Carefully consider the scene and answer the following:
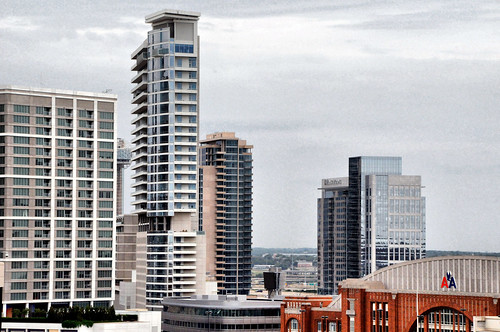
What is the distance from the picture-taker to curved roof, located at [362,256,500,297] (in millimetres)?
128875

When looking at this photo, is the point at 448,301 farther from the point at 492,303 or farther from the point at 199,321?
the point at 199,321

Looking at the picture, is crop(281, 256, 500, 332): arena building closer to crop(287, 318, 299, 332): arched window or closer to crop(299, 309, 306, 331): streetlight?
crop(299, 309, 306, 331): streetlight

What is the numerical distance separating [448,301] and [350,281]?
18.4 metres

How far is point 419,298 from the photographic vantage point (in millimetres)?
134625

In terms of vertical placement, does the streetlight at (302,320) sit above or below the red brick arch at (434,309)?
below

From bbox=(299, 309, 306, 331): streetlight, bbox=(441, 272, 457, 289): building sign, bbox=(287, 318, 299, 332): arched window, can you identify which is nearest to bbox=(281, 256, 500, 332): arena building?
bbox=(441, 272, 457, 289): building sign

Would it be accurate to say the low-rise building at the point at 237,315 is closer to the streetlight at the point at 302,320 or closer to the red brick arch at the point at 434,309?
the streetlight at the point at 302,320

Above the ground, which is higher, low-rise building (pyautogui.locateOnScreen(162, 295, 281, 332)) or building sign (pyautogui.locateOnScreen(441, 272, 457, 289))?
building sign (pyautogui.locateOnScreen(441, 272, 457, 289))

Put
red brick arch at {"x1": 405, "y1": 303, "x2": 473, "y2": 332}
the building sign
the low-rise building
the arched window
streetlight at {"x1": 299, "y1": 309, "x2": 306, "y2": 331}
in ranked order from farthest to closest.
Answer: the low-rise building, the arched window, streetlight at {"x1": 299, "y1": 309, "x2": 306, "y2": 331}, the building sign, red brick arch at {"x1": 405, "y1": 303, "x2": 473, "y2": 332}

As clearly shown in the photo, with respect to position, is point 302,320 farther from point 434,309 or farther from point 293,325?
point 434,309

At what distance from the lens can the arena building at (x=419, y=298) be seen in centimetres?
12838

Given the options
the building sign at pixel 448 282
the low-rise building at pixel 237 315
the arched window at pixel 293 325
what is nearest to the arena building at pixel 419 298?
the building sign at pixel 448 282

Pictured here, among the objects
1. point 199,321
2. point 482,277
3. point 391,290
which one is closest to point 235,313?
point 199,321

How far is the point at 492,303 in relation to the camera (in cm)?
12462
